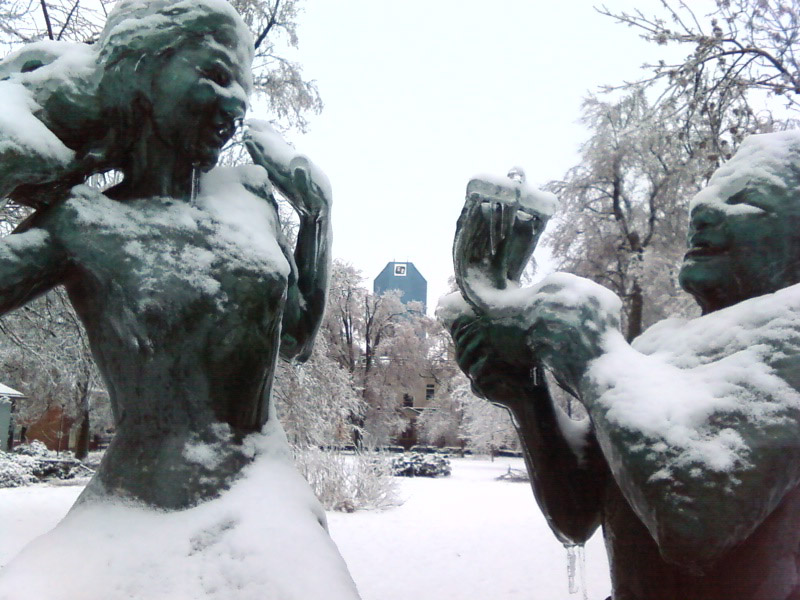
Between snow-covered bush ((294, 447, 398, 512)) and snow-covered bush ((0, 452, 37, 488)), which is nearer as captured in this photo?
snow-covered bush ((294, 447, 398, 512))

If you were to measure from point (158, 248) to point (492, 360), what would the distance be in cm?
70

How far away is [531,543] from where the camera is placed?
9.97 metres

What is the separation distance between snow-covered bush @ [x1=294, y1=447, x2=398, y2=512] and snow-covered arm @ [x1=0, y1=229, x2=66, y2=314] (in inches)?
429

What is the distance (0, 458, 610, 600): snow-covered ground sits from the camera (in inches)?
284

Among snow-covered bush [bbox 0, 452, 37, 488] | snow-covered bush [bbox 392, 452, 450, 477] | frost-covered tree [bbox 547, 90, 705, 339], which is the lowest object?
snow-covered bush [bbox 0, 452, 37, 488]

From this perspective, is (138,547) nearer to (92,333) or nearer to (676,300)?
(92,333)

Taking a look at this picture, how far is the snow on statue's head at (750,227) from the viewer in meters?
1.30

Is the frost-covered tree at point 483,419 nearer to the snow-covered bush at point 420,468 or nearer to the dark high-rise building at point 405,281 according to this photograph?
the snow-covered bush at point 420,468

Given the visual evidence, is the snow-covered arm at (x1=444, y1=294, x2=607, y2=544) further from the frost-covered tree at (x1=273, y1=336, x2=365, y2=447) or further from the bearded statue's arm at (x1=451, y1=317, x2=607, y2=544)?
the frost-covered tree at (x1=273, y1=336, x2=365, y2=447)

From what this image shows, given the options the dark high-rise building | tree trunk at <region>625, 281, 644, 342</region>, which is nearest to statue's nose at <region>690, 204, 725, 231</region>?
tree trunk at <region>625, 281, 644, 342</region>

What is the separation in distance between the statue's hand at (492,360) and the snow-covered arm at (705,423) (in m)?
0.18

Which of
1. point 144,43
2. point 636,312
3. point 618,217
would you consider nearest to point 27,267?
point 144,43

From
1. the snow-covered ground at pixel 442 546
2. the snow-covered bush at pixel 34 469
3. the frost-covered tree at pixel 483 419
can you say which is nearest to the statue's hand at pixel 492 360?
the snow-covered ground at pixel 442 546

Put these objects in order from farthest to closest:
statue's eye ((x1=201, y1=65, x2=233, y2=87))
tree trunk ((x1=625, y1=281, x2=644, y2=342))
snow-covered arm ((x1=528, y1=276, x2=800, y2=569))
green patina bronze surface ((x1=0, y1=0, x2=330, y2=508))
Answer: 1. tree trunk ((x1=625, y1=281, x2=644, y2=342))
2. statue's eye ((x1=201, y1=65, x2=233, y2=87))
3. green patina bronze surface ((x1=0, y1=0, x2=330, y2=508))
4. snow-covered arm ((x1=528, y1=276, x2=800, y2=569))
